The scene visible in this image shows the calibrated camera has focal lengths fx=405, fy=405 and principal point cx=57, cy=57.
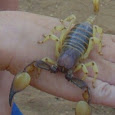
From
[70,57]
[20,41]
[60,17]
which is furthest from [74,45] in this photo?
[60,17]

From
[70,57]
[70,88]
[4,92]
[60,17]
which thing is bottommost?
[60,17]

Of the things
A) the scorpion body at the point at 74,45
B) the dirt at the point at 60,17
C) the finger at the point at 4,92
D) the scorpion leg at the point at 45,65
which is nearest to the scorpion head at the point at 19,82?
the scorpion leg at the point at 45,65

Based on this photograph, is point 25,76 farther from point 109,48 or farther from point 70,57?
point 109,48

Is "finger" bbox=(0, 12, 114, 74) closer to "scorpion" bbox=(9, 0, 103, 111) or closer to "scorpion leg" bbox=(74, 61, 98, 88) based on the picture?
"scorpion" bbox=(9, 0, 103, 111)

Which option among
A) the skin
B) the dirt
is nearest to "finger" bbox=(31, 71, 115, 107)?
the skin

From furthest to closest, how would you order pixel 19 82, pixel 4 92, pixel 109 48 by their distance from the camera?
pixel 4 92
pixel 109 48
pixel 19 82

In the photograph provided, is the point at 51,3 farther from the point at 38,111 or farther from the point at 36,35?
the point at 36,35

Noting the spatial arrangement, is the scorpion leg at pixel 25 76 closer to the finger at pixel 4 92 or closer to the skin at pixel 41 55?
the skin at pixel 41 55

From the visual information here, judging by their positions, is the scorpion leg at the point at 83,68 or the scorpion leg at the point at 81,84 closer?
the scorpion leg at the point at 81,84

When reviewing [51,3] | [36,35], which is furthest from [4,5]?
[51,3]
